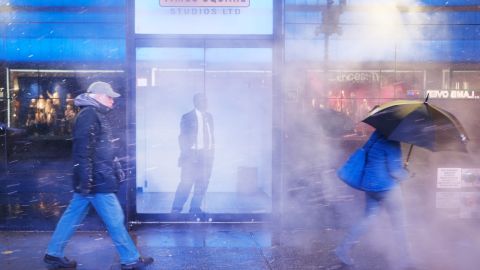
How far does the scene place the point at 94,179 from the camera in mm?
5148

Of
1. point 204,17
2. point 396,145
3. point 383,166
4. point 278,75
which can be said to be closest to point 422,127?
point 396,145

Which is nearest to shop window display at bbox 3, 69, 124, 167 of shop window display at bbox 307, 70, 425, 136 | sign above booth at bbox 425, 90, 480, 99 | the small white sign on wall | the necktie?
the necktie

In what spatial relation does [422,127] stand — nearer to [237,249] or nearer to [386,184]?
[386,184]

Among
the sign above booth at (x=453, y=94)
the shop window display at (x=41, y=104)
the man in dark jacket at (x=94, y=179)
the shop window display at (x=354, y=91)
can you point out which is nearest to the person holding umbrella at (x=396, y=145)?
the shop window display at (x=354, y=91)

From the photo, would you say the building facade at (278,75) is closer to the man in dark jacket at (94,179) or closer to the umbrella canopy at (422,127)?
the man in dark jacket at (94,179)

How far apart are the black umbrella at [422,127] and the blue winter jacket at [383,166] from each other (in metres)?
0.20

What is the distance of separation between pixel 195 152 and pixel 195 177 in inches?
14.2

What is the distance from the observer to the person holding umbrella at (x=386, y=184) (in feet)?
17.2

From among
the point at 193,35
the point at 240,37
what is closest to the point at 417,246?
the point at 240,37

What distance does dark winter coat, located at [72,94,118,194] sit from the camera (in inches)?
200

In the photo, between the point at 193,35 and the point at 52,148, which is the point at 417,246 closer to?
the point at 193,35

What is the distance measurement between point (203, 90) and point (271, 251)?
8.80ft

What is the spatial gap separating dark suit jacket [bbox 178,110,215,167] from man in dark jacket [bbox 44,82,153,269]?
7.03 feet

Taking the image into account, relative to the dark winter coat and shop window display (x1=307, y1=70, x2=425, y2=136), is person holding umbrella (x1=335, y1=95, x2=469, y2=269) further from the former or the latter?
the dark winter coat
